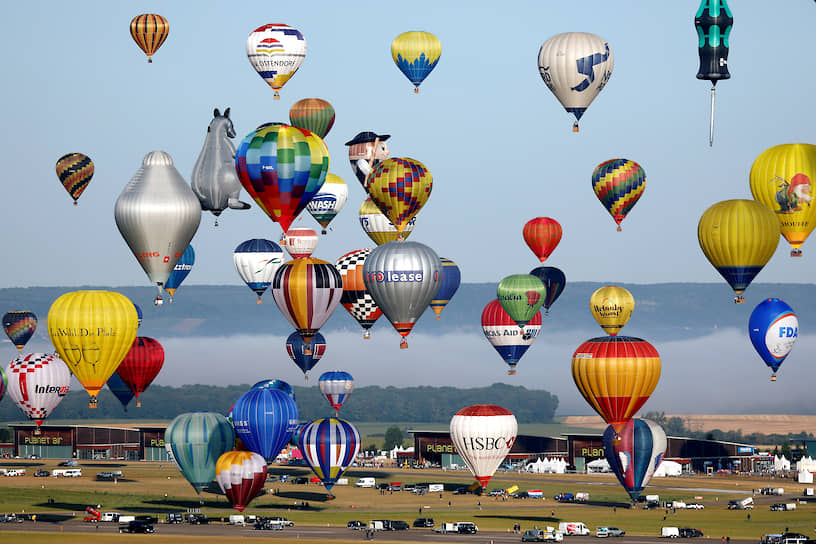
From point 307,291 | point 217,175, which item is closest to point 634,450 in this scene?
point 307,291

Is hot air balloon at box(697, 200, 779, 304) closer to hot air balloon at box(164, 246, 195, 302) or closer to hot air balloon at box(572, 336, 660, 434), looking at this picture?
hot air balloon at box(572, 336, 660, 434)

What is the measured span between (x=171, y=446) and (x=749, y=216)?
122 feet

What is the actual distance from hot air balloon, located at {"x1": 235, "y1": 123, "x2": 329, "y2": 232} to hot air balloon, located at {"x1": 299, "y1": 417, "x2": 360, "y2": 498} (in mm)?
24444

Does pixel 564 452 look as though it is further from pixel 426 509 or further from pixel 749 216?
pixel 749 216

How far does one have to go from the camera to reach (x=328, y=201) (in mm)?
93875

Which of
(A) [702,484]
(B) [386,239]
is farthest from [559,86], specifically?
(A) [702,484]

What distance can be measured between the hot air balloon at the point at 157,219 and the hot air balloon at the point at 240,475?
537 inches

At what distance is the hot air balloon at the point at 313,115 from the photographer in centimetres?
9181

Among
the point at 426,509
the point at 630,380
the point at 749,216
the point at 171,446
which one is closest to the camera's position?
the point at 749,216

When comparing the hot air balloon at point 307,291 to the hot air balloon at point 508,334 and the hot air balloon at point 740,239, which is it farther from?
the hot air balloon at point 508,334

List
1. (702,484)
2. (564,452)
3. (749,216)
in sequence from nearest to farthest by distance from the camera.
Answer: (749,216) < (702,484) < (564,452)

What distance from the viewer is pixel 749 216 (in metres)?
73.8

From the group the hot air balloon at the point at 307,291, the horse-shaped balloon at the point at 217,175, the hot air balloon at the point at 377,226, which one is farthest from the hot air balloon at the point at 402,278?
the hot air balloon at the point at 377,226

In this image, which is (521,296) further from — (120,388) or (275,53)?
(120,388)
